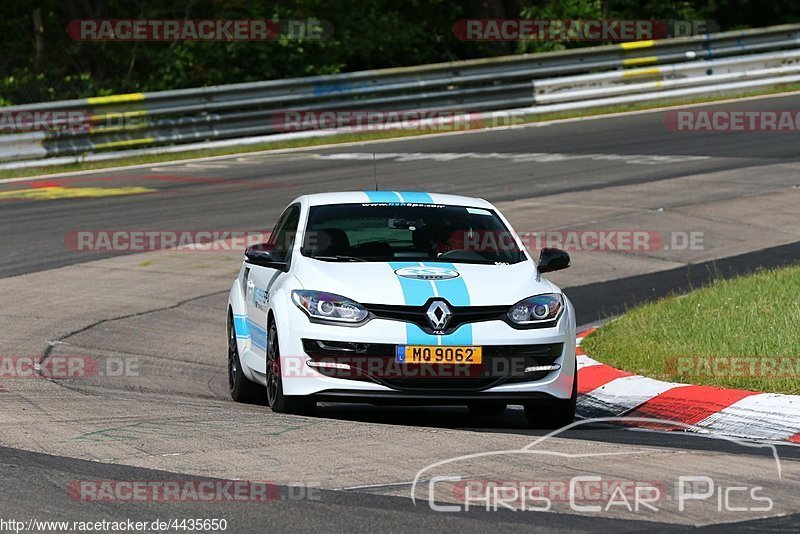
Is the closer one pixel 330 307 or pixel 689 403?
pixel 330 307

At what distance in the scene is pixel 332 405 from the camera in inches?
407

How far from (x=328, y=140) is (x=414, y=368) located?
17.3 metres

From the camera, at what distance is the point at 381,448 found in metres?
7.59

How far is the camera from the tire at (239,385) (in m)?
10.2

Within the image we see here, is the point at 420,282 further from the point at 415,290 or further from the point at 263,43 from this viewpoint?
the point at 263,43

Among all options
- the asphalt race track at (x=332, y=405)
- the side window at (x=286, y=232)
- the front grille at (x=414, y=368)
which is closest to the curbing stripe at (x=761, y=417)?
the asphalt race track at (x=332, y=405)

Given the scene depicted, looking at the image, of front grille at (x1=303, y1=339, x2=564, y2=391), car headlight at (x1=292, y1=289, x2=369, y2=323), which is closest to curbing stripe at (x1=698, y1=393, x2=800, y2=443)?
front grille at (x1=303, y1=339, x2=564, y2=391)

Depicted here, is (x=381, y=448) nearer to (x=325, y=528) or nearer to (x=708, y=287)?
(x=325, y=528)

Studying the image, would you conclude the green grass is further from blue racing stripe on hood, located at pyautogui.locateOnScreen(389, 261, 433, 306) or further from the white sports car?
blue racing stripe on hood, located at pyautogui.locateOnScreen(389, 261, 433, 306)

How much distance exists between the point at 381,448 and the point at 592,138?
17.8 metres

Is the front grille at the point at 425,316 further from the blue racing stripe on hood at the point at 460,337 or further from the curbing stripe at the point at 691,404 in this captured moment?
the curbing stripe at the point at 691,404

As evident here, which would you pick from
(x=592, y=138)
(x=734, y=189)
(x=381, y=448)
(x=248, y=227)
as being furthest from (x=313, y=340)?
(x=592, y=138)

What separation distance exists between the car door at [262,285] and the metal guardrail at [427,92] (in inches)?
514

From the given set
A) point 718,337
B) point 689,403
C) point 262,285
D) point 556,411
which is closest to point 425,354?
point 556,411
